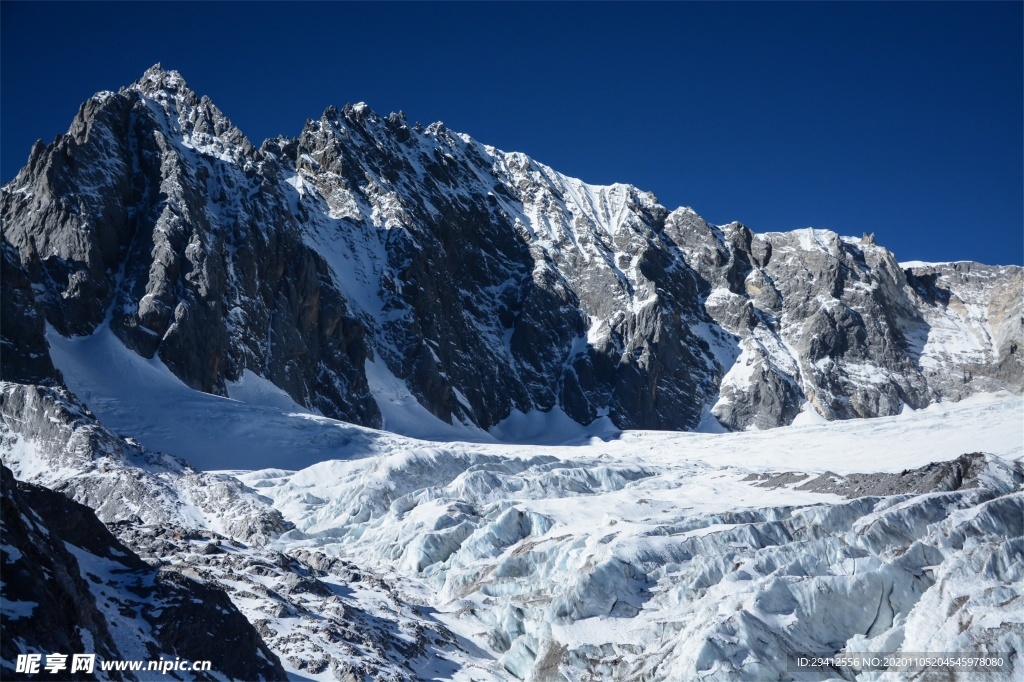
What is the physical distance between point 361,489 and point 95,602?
5509cm

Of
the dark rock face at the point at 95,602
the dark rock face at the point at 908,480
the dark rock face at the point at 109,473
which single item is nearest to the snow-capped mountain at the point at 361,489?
the dark rock face at the point at 95,602

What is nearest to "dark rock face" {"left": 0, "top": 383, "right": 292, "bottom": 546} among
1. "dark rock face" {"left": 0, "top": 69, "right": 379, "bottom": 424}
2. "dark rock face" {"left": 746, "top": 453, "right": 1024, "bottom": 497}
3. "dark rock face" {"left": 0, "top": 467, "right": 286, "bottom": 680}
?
"dark rock face" {"left": 0, "top": 467, "right": 286, "bottom": 680}

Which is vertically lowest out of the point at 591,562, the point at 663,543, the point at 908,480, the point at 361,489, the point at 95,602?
the point at 95,602

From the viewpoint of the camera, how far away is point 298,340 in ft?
553

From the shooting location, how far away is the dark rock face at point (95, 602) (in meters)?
33.8

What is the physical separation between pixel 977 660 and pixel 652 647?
14.8 metres

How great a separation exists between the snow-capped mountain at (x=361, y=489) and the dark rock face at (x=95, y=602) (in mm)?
125

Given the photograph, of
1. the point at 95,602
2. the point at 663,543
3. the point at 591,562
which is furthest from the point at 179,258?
the point at 95,602

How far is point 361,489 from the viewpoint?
94500 mm

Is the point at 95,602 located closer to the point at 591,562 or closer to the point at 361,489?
the point at 591,562

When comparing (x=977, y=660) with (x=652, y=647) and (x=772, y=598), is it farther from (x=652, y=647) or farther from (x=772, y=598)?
(x=652, y=647)

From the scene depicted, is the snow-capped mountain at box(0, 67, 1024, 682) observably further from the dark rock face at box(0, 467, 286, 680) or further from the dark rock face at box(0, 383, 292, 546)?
the dark rock face at box(0, 383, 292, 546)

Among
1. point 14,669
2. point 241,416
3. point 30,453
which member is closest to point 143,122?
point 241,416

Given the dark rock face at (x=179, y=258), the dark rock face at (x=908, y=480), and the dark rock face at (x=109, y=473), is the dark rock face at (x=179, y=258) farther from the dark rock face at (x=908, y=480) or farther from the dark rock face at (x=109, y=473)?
the dark rock face at (x=908, y=480)
